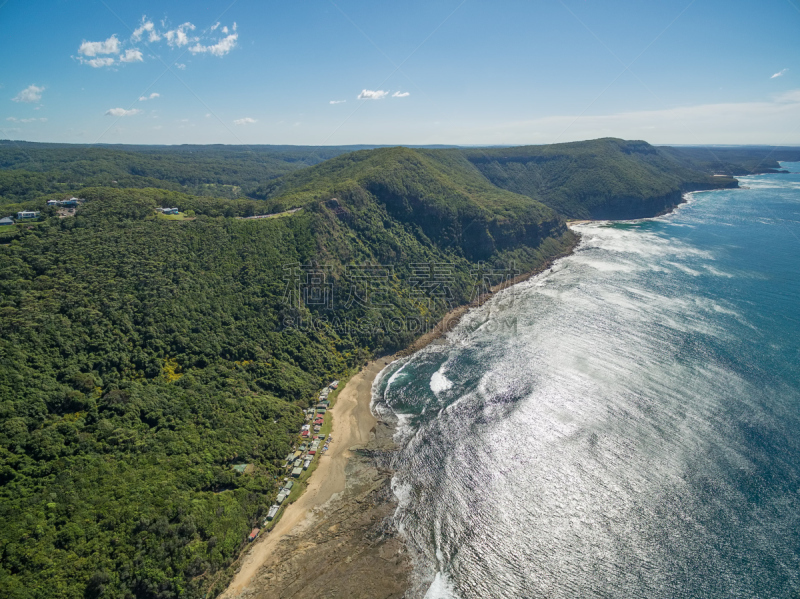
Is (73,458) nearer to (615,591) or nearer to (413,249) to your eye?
(615,591)

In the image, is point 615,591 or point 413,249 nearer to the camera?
point 615,591

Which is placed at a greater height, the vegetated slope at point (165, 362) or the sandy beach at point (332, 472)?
the vegetated slope at point (165, 362)

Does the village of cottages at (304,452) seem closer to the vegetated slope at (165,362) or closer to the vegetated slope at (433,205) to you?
the vegetated slope at (165,362)

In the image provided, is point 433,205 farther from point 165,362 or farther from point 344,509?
point 344,509

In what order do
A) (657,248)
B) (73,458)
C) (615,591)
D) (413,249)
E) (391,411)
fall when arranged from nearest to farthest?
(615,591) → (73,458) → (391,411) → (413,249) → (657,248)

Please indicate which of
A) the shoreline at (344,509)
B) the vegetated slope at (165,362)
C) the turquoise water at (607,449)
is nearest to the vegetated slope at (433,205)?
the vegetated slope at (165,362)

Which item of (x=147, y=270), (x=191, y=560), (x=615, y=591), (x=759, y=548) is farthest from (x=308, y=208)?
(x=759, y=548)

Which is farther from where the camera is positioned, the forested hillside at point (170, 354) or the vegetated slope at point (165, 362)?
the forested hillside at point (170, 354)
